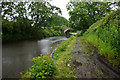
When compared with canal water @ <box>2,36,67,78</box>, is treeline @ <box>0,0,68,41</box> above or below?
above

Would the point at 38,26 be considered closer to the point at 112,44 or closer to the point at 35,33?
the point at 35,33

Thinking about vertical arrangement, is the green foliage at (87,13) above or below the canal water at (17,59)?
above

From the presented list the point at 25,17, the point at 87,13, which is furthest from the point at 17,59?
the point at 25,17

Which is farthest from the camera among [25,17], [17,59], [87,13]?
[25,17]

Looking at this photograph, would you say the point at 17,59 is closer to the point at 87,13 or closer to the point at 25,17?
the point at 87,13

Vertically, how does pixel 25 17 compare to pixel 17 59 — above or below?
above

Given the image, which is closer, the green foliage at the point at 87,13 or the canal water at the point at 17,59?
the canal water at the point at 17,59

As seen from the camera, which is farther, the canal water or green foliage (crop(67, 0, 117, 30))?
green foliage (crop(67, 0, 117, 30))

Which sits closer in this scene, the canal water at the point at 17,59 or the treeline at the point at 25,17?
the canal water at the point at 17,59

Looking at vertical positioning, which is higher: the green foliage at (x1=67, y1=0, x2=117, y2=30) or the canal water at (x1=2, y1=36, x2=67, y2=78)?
the green foliage at (x1=67, y1=0, x2=117, y2=30)

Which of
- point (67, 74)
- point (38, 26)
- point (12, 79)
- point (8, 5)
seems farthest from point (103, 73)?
point (38, 26)

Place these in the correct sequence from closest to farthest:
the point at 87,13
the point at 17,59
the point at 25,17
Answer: the point at 17,59 < the point at 87,13 < the point at 25,17

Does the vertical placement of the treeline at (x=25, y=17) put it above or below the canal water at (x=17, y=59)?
above

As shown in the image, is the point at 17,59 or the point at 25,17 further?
the point at 25,17
